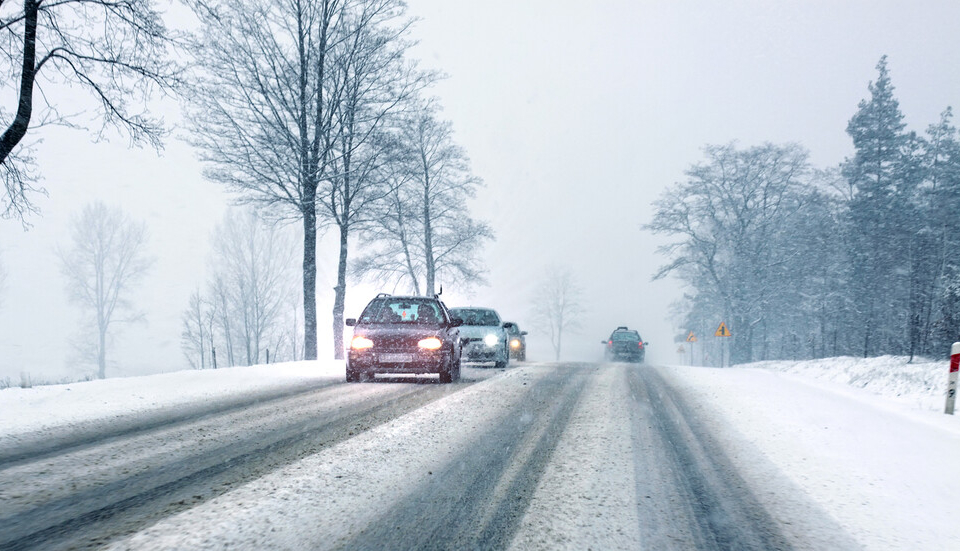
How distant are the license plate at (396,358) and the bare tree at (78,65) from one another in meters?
6.19

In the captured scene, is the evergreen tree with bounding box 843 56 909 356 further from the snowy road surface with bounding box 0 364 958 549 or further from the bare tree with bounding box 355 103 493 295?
the snowy road surface with bounding box 0 364 958 549

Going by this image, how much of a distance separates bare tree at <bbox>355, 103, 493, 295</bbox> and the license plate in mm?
17481

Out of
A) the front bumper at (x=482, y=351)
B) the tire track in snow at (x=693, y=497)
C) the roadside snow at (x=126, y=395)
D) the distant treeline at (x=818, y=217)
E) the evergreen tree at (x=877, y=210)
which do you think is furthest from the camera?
the distant treeline at (x=818, y=217)

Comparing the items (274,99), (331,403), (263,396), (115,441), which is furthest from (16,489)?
(274,99)

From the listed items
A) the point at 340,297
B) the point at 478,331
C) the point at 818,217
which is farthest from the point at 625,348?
the point at 818,217

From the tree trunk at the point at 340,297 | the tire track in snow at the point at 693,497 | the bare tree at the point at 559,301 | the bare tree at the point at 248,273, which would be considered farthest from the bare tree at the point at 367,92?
the bare tree at the point at 559,301

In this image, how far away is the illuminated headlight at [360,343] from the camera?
11514 millimetres

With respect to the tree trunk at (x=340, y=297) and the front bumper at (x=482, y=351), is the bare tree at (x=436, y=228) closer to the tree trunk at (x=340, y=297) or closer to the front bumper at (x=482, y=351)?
the tree trunk at (x=340, y=297)

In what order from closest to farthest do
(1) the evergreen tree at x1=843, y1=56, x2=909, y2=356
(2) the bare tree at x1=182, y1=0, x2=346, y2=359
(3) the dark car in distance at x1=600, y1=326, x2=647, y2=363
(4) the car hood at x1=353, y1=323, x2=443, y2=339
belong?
(4) the car hood at x1=353, y1=323, x2=443, y2=339, (2) the bare tree at x1=182, y1=0, x2=346, y2=359, (3) the dark car in distance at x1=600, y1=326, x2=647, y2=363, (1) the evergreen tree at x1=843, y1=56, x2=909, y2=356

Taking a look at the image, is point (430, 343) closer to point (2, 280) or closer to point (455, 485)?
point (455, 485)

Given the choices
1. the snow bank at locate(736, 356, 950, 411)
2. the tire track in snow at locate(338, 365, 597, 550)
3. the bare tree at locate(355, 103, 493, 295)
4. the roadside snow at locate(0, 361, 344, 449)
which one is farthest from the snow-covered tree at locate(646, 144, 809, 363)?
the tire track in snow at locate(338, 365, 597, 550)

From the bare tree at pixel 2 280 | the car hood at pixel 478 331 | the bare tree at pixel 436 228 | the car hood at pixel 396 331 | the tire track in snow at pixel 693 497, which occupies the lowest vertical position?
the tire track in snow at pixel 693 497

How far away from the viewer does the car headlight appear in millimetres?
11500

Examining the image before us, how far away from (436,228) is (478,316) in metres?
13.3
